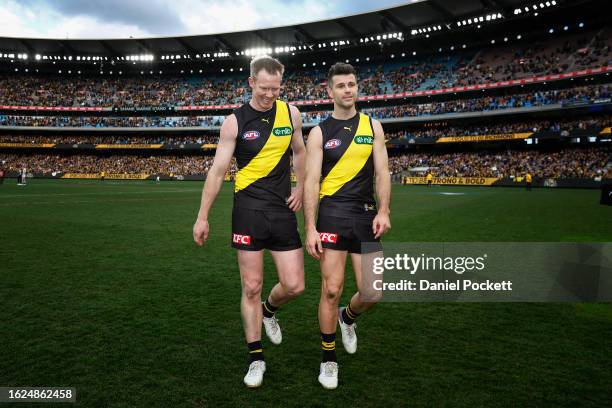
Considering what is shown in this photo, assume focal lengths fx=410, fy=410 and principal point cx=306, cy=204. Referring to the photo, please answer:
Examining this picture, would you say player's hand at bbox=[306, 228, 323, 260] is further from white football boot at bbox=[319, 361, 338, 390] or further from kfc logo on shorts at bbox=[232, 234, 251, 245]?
white football boot at bbox=[319, 361, 338, 390]

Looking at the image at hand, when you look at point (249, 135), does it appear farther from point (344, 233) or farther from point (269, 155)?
point (344, 233)

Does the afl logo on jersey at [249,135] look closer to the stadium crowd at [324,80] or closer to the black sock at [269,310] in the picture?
the black sock at [269,310]

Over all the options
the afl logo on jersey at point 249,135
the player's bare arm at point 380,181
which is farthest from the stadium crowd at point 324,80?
the afl logo on jersey at point 249,135

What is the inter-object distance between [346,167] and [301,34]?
53.6m

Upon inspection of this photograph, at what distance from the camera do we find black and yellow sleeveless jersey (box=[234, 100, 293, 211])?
11.5 feet

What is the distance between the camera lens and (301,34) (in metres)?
52.7

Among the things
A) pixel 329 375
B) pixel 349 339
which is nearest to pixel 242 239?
pixel 329 375

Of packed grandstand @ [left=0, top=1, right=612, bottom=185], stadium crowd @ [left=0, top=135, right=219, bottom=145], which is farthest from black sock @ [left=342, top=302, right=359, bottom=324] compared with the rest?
stadium crowd @ [left=0, top=135, right=219, bottom=145]

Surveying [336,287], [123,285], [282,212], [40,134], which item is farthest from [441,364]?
[40,134]

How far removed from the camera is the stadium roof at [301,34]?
1681 inches

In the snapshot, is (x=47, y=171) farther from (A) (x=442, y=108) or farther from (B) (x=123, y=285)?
(B) (x=123, y=285)

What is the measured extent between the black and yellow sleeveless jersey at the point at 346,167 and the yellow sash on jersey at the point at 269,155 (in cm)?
35

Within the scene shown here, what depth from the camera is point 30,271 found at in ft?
21.1

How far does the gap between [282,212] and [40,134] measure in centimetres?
7371
